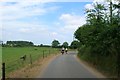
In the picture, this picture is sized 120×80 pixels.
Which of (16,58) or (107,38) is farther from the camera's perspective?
(16,58)

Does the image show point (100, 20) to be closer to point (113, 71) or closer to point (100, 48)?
point (100, 48)

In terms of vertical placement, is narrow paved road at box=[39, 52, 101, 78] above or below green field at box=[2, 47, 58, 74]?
below

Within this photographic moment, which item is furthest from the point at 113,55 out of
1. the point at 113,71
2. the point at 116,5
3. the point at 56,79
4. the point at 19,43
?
the point at 19,43

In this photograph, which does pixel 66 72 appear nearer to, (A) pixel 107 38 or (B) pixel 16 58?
(A) pixel 107 38

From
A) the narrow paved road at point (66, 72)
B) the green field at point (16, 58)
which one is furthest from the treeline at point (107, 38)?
the green field at point (16, 58)

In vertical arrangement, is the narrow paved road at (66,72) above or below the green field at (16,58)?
below

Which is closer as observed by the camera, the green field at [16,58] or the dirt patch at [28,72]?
the dirt patch at [28,72]

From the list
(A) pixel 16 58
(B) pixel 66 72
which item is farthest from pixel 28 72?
(A) pixel 16 58

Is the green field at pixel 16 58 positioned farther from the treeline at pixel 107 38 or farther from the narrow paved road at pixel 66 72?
the treeline at pixel 107 38

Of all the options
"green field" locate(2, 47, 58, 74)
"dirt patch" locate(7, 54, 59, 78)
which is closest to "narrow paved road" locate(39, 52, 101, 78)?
"dirt patch" locate(7, 54, 59, 78)

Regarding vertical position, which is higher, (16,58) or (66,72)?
(16,58)

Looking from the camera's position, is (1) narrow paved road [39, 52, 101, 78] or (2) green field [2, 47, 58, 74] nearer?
(1) narrow paved road [39, 52, 101, 78]

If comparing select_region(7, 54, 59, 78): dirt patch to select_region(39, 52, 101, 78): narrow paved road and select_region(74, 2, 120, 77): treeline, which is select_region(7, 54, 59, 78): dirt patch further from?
select_region(74, 2, 120, 77): treeline

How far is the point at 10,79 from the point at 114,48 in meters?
7.84
